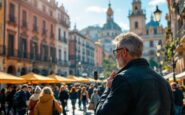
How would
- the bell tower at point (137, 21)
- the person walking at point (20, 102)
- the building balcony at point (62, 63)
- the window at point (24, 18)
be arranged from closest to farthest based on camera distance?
the person walking at point (20, 102)
the window at point (24, 18)
the building balcony at point (62, 63)
the bell tower at point (137, 21)

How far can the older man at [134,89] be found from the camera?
7.54 ft

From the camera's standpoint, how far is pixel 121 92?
2.28m

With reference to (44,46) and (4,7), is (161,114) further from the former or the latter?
(44,46)

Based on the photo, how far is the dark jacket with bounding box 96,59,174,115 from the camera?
229cm

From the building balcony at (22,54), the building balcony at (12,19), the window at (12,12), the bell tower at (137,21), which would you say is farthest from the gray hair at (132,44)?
the bell tower at (137,21)

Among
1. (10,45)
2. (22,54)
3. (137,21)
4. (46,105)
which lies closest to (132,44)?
(46,105)

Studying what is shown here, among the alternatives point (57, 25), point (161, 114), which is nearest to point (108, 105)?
point (161, 114)

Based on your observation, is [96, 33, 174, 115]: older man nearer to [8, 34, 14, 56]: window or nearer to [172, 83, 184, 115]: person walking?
[172, 83, 184, 115]: person walking

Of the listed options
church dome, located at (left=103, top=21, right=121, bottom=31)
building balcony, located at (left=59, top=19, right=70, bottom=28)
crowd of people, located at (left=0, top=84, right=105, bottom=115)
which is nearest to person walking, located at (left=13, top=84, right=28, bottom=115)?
crowd of people, located at (left=0, top=84, right=105, bottom=115)

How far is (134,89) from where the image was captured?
2.32m

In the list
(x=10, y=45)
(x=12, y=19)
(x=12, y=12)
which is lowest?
(x=10, y=45)

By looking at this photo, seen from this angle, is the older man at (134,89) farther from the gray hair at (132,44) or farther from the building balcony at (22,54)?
the building balcony at (22,54)

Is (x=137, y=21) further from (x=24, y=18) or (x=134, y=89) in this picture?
(x=134, y=89)

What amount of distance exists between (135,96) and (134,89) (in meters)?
0.05
